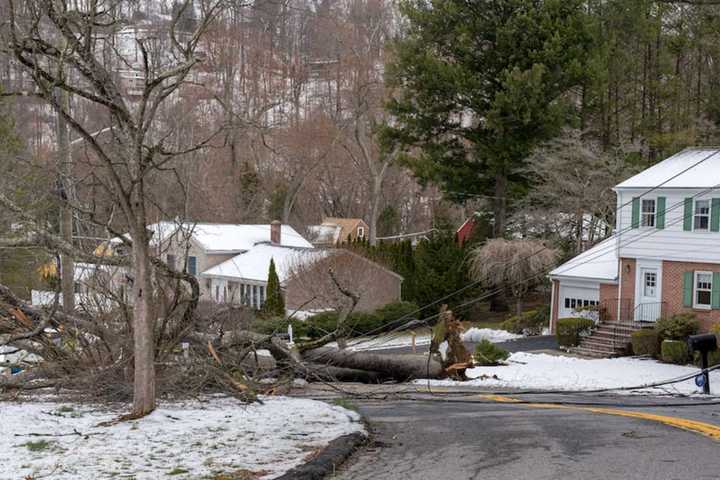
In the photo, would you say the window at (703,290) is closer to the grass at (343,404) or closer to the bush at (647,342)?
the bush at (647,342)

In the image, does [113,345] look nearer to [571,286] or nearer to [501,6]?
[571,286]

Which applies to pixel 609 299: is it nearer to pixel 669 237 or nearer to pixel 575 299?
pixel 575 299

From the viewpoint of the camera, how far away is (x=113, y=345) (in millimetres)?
11070

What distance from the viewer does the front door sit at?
29953 millimetres

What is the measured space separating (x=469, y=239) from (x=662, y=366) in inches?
630

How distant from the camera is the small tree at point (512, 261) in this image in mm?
36906

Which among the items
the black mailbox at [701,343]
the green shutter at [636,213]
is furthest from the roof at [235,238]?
the black mailbox at [701,343]

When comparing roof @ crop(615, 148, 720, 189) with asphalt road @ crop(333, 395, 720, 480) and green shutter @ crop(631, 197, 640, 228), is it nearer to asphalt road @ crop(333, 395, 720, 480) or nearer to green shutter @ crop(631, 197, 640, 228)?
green shutter @ crop(631, 197, 640, 228)

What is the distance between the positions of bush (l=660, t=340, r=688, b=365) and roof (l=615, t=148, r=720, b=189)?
15.7 feet

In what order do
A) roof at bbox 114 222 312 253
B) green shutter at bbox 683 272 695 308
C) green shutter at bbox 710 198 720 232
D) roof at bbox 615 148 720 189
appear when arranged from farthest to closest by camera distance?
roof at bbox 114 222 312 253 → green shutter at bbox 683 272 695 308 → roof at bbox 615 148 720 189 → green shutter at bbox 710 198 720 232

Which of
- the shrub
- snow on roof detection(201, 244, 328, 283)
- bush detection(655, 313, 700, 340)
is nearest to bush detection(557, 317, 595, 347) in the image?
bush detection(655, 313, 700, 340)

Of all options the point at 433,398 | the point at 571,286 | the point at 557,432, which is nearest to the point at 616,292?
the point at 571,286

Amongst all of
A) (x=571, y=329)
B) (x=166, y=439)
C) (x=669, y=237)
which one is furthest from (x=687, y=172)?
(x=166, y=439)

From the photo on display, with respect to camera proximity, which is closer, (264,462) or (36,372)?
(264,462)
